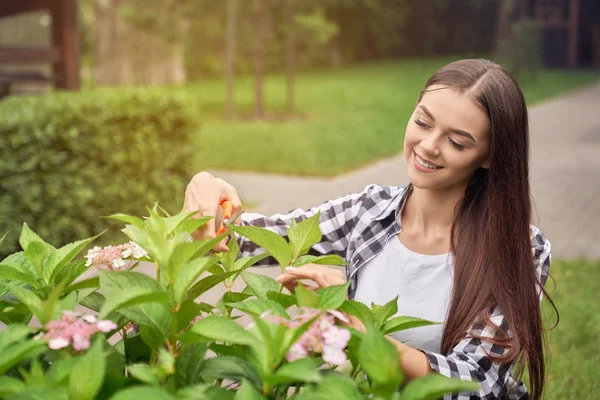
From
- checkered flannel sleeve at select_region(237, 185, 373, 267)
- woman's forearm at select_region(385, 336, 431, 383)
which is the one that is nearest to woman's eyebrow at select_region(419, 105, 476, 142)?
checkered flannel sleeve at select_region(237, 185, 373, 267)

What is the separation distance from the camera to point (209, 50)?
27.0m

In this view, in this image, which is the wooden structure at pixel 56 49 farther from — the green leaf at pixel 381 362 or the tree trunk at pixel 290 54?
the green leaf at pixel 381 362

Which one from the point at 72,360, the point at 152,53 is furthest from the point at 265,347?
the point at 152,53

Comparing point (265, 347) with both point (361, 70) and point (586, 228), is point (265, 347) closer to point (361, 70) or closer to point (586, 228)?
point (586, 228)

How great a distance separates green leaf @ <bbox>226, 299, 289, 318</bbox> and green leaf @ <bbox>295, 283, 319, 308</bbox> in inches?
1.2

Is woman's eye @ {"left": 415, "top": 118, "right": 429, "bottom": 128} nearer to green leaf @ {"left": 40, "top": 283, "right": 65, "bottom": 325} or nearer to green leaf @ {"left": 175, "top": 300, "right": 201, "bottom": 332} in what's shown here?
green leaf @ {"left": 175, "top": 300, "right": 201, "bottom": 332}

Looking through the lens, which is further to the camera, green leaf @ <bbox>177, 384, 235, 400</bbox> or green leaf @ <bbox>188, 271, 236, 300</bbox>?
green leaf @ <bbox>188, 271, 236, 300</bbox>

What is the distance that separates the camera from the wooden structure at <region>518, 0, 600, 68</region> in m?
28.0

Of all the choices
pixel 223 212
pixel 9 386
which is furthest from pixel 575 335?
pixel 9 386

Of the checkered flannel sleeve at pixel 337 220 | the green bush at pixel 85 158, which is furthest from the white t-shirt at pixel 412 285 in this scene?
the green bush at pixel 85 158

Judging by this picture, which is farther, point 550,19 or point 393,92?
point 550,19

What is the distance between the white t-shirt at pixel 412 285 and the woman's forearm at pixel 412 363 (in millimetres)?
572

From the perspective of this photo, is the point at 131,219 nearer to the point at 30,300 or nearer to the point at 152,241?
the point at 152,241

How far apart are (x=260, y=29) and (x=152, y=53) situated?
8.72 metres
